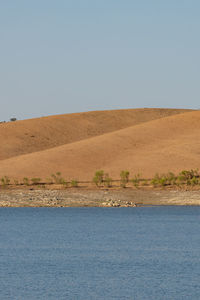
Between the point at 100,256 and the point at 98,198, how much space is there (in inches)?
1287

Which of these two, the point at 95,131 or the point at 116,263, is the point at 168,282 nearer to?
the point at 116,263

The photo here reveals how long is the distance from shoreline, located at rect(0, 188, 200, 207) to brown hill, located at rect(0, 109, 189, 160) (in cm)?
4020

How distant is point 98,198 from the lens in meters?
70.8

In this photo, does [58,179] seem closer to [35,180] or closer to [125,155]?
[35,180]

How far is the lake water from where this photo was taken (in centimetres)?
2896

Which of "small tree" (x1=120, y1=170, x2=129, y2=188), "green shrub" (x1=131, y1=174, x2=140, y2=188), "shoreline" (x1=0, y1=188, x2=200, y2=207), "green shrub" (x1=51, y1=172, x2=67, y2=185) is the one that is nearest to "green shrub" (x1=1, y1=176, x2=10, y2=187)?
"green shrub" (x1=51, y1=172, x2=67, y2=185)

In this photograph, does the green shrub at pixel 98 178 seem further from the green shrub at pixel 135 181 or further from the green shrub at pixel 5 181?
the green shrub at pixel 5 181

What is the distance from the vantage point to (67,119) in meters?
144

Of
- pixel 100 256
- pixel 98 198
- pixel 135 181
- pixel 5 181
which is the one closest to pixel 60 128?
pixel 5 181

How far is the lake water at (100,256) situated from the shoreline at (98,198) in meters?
5.97

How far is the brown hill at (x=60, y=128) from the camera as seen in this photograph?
122 meters

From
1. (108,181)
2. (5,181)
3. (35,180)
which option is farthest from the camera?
(35,180)

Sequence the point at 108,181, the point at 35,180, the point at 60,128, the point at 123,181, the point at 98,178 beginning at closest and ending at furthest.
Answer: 1. the point at 108,181
2. the point at 123,181
3. the point at 98,178
4. the point at 35,180
5. the point at 60,128

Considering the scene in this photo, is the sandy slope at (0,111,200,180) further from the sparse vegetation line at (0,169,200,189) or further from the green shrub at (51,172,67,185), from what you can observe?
the sparse vegetation line at (0,169,200,189)
